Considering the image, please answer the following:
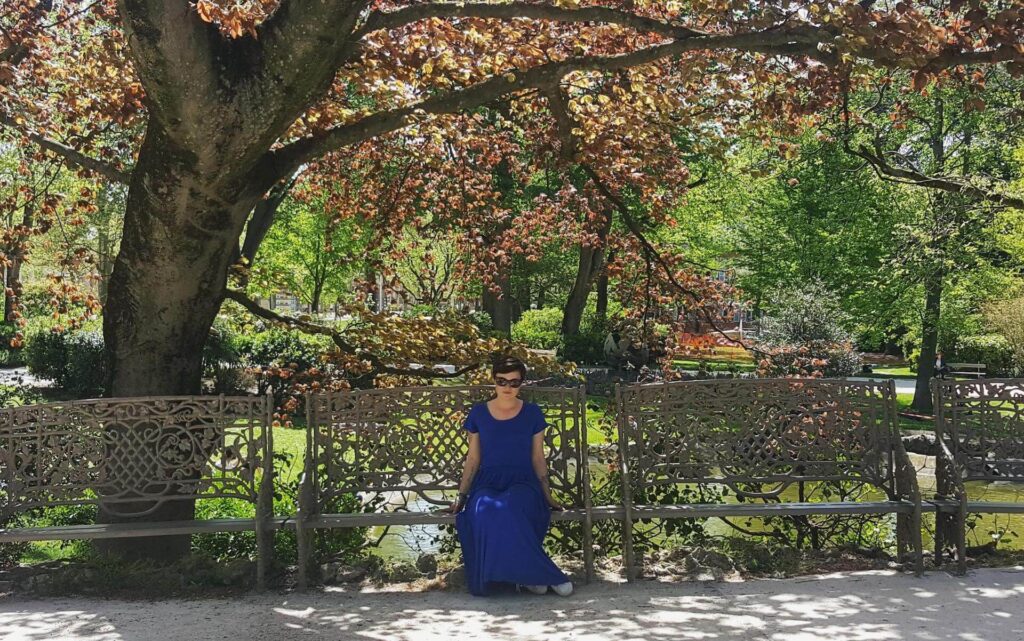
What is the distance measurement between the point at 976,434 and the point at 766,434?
1387 millimetres

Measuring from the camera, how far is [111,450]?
5.22m

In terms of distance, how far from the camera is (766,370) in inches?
285

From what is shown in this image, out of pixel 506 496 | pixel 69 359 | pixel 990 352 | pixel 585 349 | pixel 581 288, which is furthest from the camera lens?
pixel 990 352

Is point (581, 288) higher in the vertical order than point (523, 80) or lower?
higher

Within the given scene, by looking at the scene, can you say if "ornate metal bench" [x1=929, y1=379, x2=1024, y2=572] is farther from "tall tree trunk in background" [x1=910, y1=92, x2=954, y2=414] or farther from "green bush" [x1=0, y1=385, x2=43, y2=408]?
"tall tree trunk in background" [x1=910, y1=92, x2=954, y2=414]

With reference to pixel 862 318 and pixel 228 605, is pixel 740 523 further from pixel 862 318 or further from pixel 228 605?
pixel 862 318

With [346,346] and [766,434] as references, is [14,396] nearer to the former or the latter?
[346,346]

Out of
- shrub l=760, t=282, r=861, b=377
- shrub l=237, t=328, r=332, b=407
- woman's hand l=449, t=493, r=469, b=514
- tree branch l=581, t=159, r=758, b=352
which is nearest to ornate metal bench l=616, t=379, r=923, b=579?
woman's hand l=449, t=493, r=469, b=514

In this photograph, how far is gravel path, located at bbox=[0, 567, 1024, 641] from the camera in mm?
4047

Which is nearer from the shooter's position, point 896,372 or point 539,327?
point 539,327

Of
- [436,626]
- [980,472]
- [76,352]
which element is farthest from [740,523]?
[76,352]

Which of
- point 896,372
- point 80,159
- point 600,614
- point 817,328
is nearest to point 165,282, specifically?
point 80,159

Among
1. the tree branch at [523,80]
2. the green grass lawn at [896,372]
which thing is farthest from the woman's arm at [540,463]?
the green grass lawn at [896,372]

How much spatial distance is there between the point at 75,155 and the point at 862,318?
19987 millimetres
